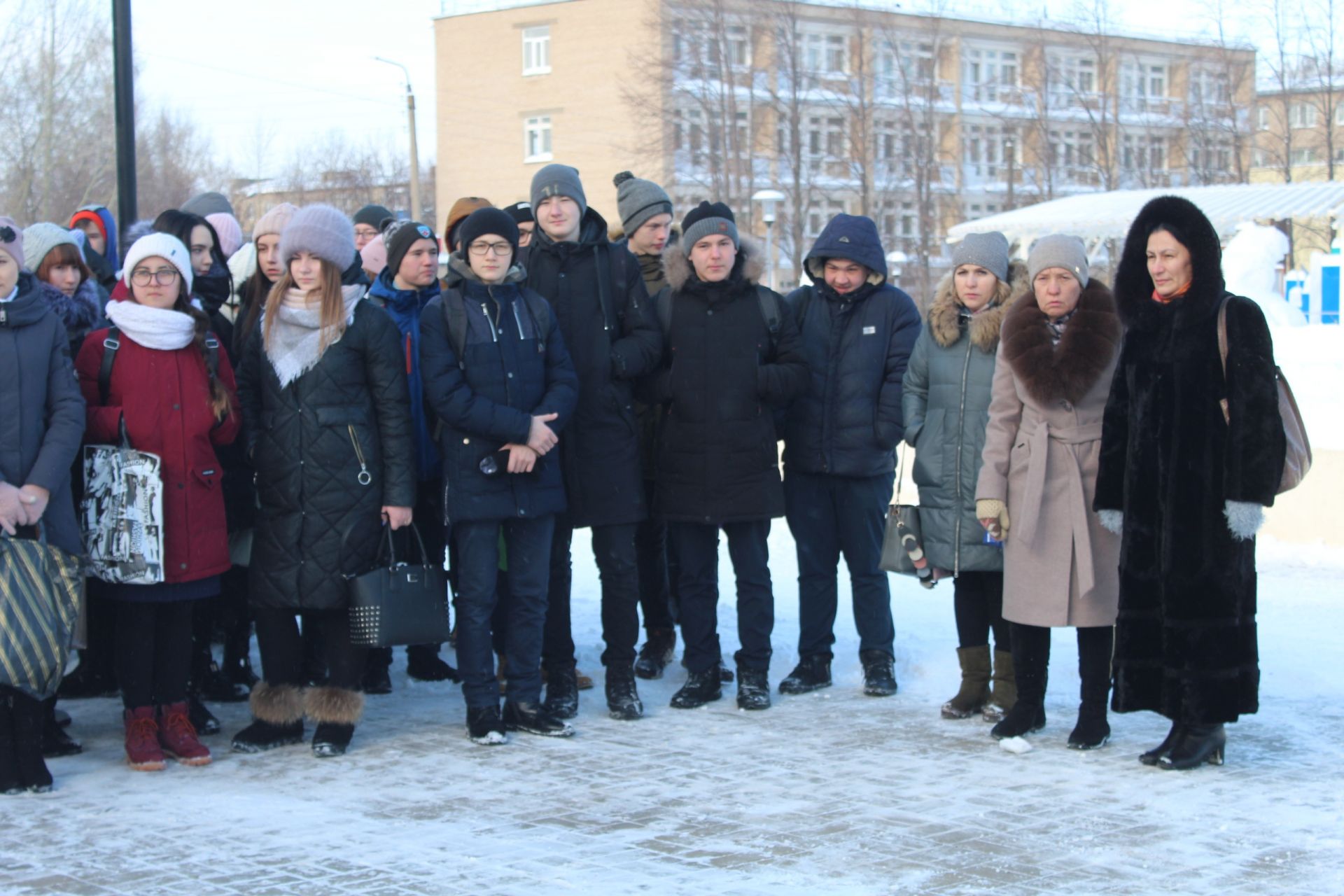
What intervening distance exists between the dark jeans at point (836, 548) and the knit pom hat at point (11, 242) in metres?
3.23

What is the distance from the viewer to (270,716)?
5809 millimetres

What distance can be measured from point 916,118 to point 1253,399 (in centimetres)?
4440

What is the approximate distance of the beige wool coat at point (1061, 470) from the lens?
5.66 meters

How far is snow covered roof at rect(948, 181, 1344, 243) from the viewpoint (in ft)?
88.3

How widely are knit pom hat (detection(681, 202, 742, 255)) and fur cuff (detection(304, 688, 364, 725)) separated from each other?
2.29 meters

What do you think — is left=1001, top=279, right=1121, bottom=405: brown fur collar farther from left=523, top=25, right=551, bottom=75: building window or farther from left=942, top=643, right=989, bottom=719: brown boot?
left=523, top=25, right=551, bottom=75: building window

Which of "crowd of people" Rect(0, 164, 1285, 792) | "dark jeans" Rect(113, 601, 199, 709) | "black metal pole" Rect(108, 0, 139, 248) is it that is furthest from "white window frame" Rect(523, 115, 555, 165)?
"dark jeans" Rect(113, 601, 199, 709)

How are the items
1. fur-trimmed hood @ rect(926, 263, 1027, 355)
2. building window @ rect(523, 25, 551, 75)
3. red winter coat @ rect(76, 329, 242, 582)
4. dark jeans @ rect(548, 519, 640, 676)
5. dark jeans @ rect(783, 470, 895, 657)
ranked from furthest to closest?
building window @ rect(523, 25, 551, 75)
dark jeans @ rect(783, 470, 895, 657)
dark jeans @ rect(548, 519, 640, 676)
fur-trimmed hood @ rect(926, 263, 1027, 355)
red winter coat @ rect(76, 329, 242, 582)

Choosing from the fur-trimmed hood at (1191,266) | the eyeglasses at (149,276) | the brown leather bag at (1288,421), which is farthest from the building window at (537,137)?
the brown leather bag at (1288,421)

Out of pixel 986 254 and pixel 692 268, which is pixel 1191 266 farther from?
pixel 692 268

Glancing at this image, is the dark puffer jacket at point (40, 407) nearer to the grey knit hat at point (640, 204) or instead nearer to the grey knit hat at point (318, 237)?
the grey knit hat at point (318, 237)

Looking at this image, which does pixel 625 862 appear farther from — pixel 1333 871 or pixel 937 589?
pixel 937 589

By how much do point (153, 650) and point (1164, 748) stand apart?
365 centimetres

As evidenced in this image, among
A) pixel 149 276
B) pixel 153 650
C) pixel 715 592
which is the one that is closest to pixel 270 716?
pixel 153 650
